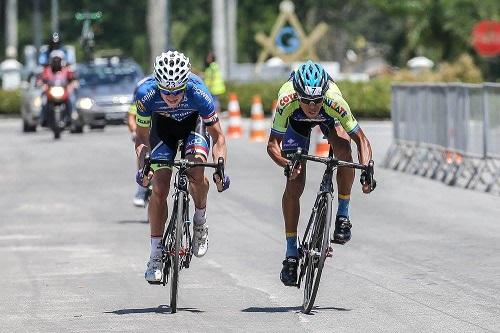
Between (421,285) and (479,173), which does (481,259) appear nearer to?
(421,285)

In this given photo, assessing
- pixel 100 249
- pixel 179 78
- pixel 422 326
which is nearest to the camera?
pixel 422 326

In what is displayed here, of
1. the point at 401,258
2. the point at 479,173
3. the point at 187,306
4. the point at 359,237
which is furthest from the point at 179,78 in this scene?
the point at 479,173

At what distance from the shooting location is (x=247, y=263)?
546 inches

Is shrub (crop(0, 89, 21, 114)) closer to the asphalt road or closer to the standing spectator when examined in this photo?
the standing spectator

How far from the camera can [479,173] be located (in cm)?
2180

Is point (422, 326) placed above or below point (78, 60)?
above

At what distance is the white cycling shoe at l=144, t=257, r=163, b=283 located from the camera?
431 inches

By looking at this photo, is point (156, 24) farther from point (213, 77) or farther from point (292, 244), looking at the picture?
point (292, 244)

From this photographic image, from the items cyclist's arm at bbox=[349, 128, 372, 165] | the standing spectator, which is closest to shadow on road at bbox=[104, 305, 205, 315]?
cyclist's arm at bbox=[349, 128, 372, 165]

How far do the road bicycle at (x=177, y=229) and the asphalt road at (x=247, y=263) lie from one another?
0.26 m

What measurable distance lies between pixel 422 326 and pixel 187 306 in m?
1.85

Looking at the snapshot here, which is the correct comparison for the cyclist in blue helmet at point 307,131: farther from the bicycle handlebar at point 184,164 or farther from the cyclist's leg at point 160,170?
the cyclist's leg at point 160,170

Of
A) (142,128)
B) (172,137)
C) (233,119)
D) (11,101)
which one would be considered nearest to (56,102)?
(233,119)

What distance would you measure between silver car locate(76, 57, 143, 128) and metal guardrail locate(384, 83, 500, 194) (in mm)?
11866
